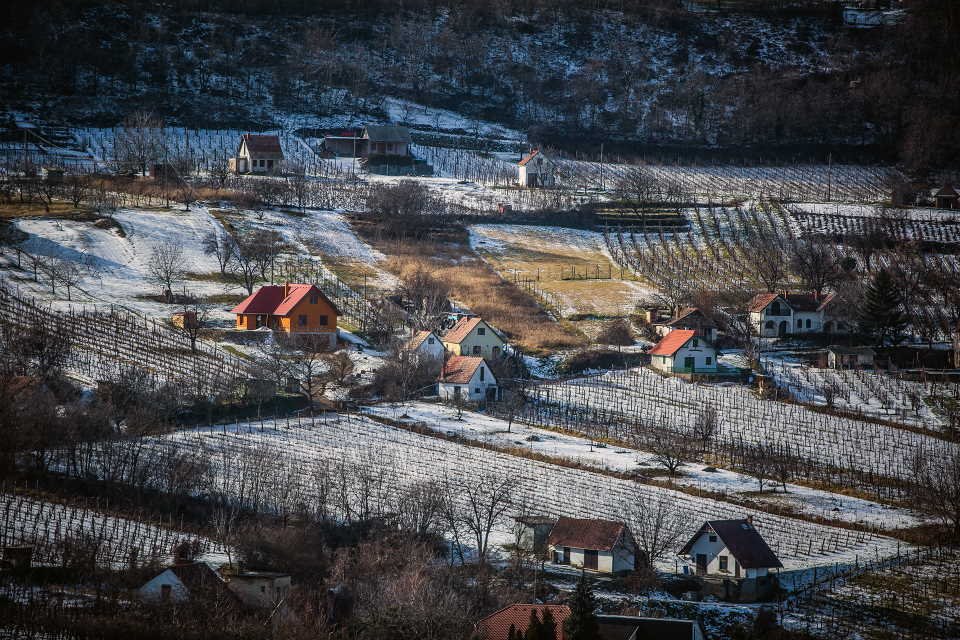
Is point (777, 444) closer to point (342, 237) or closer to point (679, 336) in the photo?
point (679, 336)

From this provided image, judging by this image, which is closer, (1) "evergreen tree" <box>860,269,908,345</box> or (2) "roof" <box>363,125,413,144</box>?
(1) "evergreen tree" <box>860,269,908,345</box>

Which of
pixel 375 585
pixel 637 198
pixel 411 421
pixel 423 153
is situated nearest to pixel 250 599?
pixel 375 585

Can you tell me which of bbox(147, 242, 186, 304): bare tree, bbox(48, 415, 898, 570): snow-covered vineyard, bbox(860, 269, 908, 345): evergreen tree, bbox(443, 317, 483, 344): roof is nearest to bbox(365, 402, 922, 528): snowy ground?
bbox(48, 415, 898, 570): snow-covered vineyard

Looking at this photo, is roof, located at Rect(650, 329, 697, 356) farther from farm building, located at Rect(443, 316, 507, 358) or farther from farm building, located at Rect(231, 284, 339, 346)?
farm building, located at Rect(231, 284, 339, 346)

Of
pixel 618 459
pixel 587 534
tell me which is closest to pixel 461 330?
pixel 618 459

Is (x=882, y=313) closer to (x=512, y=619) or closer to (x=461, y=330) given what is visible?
(x=461, y=330)
